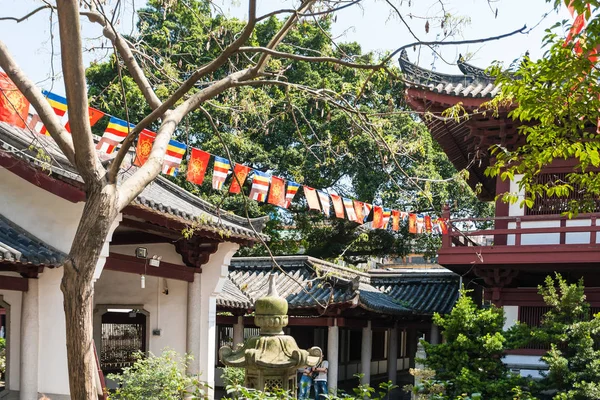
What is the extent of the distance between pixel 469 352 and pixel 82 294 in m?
7.65

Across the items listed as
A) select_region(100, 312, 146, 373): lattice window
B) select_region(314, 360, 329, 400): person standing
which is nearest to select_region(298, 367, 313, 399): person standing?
select_region(314, 360, 329, 400): person standing

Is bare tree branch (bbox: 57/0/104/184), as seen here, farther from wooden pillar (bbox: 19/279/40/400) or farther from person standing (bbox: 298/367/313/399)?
person standing (bbox: 298/367/313/399)

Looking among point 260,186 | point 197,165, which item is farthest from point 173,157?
point 260,186

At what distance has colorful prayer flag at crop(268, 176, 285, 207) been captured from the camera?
10677mm

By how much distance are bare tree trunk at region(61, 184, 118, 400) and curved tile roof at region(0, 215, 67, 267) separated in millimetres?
3840

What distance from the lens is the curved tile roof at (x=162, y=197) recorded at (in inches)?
311

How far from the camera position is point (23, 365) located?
8617 mm

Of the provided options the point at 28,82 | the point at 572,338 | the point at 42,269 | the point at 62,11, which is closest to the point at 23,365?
the point at 42,269

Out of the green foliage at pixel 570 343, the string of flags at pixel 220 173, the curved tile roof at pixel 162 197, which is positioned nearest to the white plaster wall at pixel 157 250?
the curved tile roof at pixel 162 197

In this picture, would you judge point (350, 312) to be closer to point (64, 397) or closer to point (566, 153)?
point (64, 397)

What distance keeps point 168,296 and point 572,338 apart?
20.8 feet

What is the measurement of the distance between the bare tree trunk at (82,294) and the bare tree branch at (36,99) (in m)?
0.51

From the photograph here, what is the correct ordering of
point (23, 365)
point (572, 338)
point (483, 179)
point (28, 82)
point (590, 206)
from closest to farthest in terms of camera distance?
1. point (28, 82)
2. point (590, 206)
3. point (23, 365)
4. point (572, 338)
5. point (483, 179)

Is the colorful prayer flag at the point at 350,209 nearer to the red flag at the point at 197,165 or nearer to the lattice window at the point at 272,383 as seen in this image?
the red flag at the point at 197,165
